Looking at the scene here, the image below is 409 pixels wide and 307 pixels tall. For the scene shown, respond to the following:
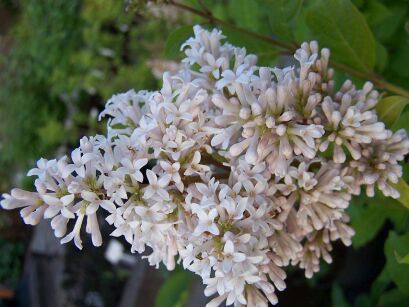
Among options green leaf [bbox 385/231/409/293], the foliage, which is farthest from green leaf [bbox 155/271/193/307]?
green leaf [bbox 385/231/409/293]

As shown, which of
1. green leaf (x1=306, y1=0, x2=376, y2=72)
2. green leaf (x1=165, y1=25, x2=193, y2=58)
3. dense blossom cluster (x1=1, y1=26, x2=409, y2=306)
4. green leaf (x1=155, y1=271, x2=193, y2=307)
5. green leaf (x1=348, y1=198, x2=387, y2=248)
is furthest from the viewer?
green leaf (x1=155, y1=271, x2=193, y2=307)

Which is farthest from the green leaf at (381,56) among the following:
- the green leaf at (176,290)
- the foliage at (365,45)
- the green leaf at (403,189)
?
the green leaf at (176,290)

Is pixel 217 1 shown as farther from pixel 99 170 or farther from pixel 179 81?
pixel 99 170

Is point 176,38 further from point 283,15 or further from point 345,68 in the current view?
point 345,68

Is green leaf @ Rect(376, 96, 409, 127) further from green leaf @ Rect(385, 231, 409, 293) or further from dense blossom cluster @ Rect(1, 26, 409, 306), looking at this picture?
green leaf @ Rect(385, 231, 409, 293)

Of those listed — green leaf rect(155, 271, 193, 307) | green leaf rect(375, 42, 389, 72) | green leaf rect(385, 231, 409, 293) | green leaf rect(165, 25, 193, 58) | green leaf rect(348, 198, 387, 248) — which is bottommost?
green leaf rect(155, 271, 193, 307)

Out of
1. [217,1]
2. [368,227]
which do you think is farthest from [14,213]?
[368,227]

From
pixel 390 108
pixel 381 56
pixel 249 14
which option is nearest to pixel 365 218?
pixel 381 56

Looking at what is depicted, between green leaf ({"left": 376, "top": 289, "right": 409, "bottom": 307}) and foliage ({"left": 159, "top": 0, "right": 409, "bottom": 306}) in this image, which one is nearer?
foliage ({"left": 159, "top": 0, "right": 409, "bottom": 306})
